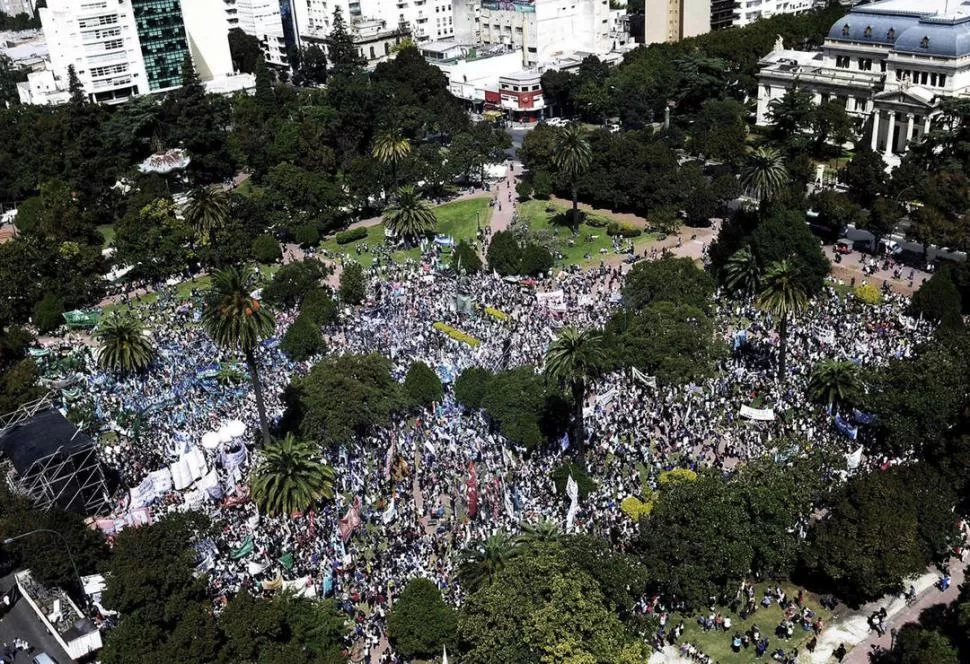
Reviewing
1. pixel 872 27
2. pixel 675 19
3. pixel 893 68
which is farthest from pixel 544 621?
pixel 675 19

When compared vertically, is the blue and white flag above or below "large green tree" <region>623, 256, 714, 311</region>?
below

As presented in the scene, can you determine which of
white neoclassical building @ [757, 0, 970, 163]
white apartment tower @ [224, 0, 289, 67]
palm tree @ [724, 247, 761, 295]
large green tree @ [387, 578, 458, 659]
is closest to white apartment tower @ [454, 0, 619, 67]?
white apartment tower @ [224, 0, 289, 67]

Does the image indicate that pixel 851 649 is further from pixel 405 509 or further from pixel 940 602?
pixel 405 509

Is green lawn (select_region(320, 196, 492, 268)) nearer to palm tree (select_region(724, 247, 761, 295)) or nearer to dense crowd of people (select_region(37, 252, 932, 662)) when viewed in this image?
dense crowd of people (select_region(37, 252, 932, 662))

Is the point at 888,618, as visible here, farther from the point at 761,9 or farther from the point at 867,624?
the point at 761,9

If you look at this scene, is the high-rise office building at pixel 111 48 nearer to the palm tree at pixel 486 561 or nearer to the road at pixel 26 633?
the road at pixel 26 633

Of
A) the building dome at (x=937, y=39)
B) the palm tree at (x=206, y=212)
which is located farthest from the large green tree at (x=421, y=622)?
the building dome at (x=937, y=39)
